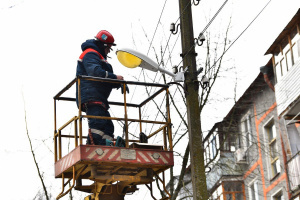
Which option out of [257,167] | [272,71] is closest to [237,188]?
[257,167]

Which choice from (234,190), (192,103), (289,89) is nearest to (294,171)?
(289,89)

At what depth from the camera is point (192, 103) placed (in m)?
12.1

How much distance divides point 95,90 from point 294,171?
17544 mm

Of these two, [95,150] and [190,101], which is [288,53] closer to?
[190,101]

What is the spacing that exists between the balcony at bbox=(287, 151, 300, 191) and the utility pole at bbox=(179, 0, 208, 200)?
47.5 feet

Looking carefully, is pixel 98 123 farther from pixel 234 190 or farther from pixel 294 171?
pixel 234 190

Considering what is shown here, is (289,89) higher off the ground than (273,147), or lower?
higher

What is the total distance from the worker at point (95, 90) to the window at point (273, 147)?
2117 centimetres

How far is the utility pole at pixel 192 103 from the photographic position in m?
11.5

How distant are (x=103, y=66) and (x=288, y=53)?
17.6 m

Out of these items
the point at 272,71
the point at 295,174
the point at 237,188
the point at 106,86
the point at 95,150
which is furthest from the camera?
the point at 237,188

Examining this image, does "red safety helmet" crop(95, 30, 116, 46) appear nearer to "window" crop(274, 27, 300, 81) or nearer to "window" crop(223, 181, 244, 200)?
"window" crop(274, 27, 300, 81)

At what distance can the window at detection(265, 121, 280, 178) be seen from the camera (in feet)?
104

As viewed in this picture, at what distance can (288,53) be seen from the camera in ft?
91.1
